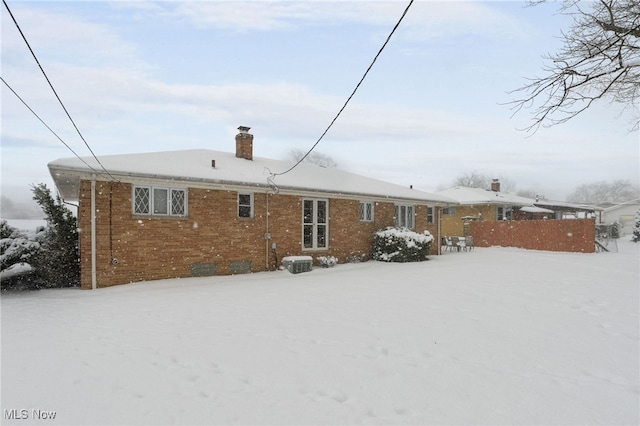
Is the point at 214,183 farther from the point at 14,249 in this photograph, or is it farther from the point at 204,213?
the point at 14,249

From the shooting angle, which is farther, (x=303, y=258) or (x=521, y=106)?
(x=303, y=258)

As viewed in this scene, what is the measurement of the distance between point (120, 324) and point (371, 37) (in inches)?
259

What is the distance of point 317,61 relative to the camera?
379 inches

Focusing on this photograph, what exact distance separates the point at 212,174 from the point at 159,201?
173 cm

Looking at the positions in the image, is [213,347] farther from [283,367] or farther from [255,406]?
[255,406]

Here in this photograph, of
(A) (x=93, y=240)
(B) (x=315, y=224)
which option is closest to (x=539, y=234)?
(B) (x=315, y=224)

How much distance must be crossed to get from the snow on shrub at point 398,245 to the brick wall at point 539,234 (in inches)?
361

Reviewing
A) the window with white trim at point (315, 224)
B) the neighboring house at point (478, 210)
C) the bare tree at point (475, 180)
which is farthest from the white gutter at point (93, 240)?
the bare tree at point (475, 180)

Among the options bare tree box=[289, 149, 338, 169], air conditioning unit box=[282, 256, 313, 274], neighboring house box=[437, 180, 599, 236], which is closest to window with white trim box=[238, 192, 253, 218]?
air conditioning unit box=[282, 256, 313, 274]

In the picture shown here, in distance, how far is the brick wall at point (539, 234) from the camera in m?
18.3

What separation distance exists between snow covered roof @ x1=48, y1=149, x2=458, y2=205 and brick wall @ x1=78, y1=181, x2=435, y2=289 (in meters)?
0.50

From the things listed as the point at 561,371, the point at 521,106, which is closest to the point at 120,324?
the point at 561,371

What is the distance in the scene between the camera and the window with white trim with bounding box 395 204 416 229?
16.5 meters

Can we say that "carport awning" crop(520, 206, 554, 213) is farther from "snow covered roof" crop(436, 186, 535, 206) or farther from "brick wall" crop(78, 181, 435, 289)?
"brick wall" crop(78, 181, 435, 289)
